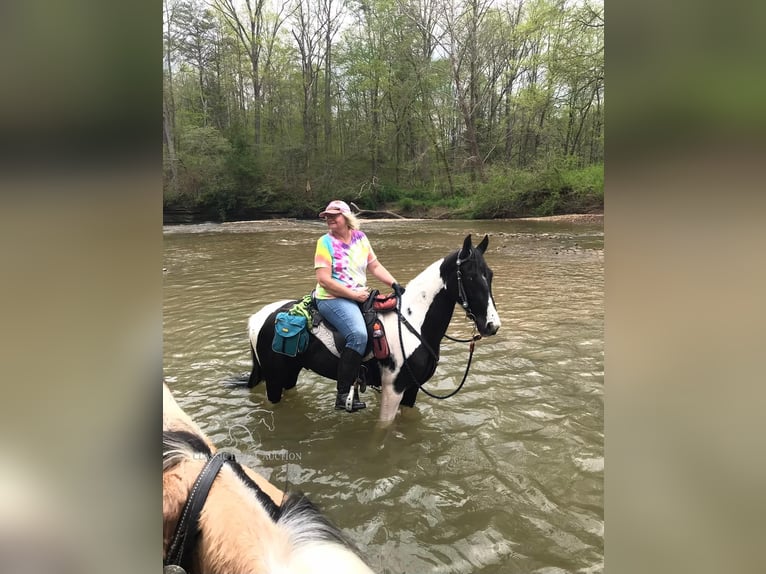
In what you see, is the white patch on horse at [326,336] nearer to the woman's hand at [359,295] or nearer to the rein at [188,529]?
the woman's hand at [359,295]

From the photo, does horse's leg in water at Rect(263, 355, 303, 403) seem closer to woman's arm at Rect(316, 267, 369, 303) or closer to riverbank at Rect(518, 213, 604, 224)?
woman's arm at Rect(316, 267, 369, 303)

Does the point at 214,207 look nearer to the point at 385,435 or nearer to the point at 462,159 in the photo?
the point at 462,159

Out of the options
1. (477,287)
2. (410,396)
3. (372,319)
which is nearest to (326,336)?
(372,319)

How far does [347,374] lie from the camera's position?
3.27m

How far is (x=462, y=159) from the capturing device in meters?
23.7

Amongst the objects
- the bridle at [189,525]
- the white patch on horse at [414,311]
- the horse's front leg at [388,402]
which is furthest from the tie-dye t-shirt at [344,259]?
the bridle at [189,525]

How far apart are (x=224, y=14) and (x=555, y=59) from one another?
16.4m

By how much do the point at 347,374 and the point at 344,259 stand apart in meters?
0.87

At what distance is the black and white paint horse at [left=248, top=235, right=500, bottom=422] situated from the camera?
3.12 m

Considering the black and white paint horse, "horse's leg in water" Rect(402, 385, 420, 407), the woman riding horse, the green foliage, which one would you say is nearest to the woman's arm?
the woman riding horse

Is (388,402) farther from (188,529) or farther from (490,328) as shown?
(188,529)

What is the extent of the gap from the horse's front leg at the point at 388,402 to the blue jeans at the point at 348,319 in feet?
1.40

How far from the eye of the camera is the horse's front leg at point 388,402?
347 centimetres
